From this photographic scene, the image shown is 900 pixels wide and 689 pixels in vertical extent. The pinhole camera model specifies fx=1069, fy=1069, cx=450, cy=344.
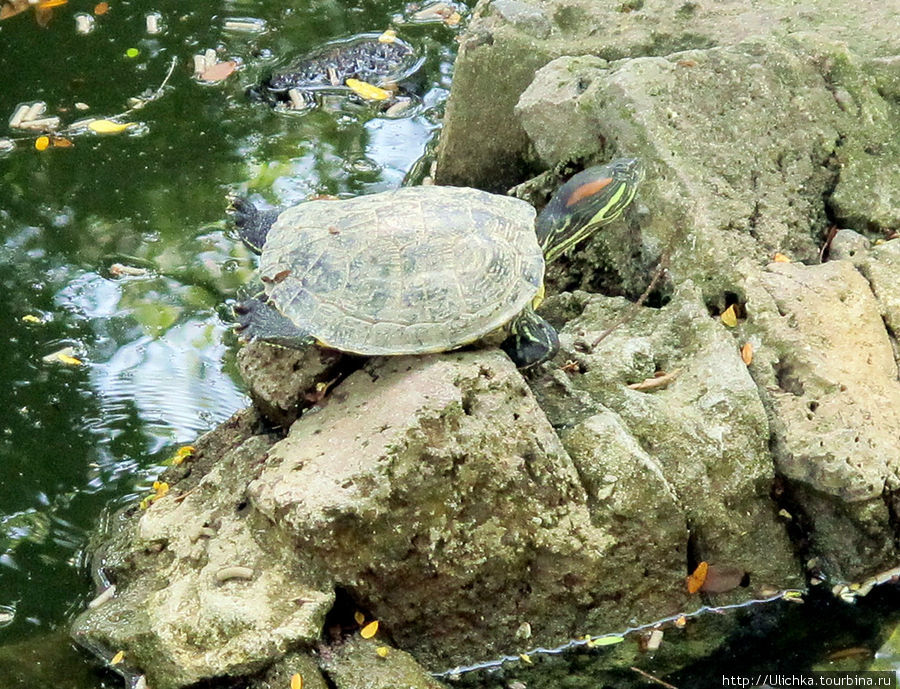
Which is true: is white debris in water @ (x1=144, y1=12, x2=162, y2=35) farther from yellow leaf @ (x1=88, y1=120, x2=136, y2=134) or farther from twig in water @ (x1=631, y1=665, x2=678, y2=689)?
twig in water @ (x1=631, y1=665, x2=678, y2=689)

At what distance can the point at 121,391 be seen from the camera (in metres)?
5.09

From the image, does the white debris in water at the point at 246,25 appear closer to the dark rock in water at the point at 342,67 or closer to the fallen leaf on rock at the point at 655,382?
the dark rock in water at the point at 342,67

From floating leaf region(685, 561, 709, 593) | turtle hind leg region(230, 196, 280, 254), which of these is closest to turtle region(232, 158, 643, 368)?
turtle hind leg region(230, 196, 280, 254)

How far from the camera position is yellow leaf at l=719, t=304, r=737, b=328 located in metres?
4.27

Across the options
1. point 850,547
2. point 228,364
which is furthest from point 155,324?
point 850,547

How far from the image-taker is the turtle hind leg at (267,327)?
3.83m

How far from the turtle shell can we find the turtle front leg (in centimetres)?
12

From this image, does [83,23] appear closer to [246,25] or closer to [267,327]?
[246,25]

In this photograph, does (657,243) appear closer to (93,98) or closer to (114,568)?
(114,568)

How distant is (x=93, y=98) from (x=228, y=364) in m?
2.67

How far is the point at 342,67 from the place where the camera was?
7250 millimetres

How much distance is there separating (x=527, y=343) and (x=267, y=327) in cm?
95

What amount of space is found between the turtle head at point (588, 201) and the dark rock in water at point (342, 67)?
129 inches

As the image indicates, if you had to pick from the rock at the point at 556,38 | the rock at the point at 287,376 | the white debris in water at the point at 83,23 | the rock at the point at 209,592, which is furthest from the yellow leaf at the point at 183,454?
the white debris in water at the point at 83,23
